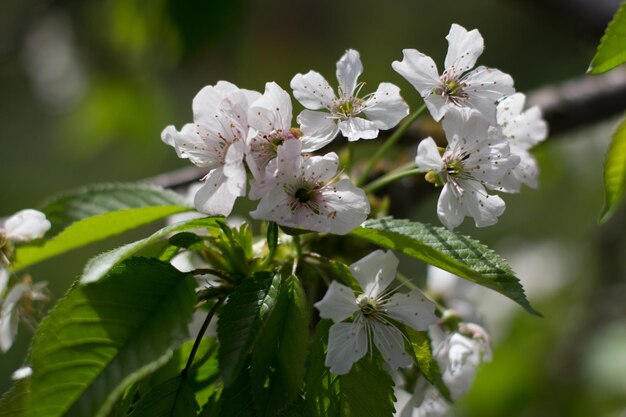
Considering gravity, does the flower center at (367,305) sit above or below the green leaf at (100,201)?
below

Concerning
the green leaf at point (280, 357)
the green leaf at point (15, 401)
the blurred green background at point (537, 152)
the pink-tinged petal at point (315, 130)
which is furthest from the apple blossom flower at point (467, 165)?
the blurred green background at point (537, 152)

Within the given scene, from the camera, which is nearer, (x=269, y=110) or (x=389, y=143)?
(x=269, y=110)

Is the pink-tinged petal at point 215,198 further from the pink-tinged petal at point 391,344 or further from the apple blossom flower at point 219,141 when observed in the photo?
the pink-tinged petal at point 391,344

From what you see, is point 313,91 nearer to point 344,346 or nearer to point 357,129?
point 357,129

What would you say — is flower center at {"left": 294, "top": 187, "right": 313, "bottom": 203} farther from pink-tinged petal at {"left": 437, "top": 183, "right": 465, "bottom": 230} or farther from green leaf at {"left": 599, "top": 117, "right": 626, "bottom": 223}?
green leaf at {"left": 599, "top": 117, "right": 626, "bottom": 223}

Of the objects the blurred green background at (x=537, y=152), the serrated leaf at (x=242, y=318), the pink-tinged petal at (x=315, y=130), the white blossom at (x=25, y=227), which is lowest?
the blurred green background at (x=537, y=152)

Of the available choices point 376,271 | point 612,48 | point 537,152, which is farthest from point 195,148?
point 537,152

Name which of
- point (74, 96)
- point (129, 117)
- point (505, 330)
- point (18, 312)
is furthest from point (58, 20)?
point (18, 312)
